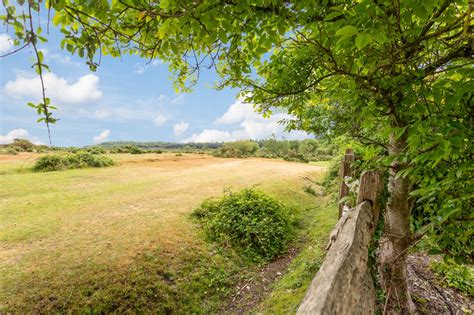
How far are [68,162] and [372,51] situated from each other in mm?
20481

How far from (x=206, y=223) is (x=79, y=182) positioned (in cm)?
936

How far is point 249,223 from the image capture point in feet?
23.7

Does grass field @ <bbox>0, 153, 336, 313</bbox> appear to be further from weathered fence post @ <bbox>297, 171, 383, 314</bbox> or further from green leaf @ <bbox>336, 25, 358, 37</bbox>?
green leaf @ <bbox>336, 25, 358, 37</bbox>

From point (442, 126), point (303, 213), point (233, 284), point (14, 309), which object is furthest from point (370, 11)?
point (303, 213)

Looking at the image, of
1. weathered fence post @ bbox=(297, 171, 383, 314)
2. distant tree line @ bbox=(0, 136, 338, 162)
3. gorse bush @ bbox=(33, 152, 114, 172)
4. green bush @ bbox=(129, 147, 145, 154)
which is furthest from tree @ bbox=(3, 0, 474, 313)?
green bush @ bbox=(129, 147, 145, 154)

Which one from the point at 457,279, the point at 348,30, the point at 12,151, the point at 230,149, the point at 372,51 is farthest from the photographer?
the point at 230,149

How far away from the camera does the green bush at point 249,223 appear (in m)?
6.62

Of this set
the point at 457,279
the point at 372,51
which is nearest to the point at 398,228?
the point at 372,51

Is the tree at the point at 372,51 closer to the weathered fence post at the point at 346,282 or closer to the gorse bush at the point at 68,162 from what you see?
the weathered fence post at the point at 346,282

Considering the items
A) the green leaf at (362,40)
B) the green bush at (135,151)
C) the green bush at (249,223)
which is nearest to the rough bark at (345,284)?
the green leaf at (362,40)

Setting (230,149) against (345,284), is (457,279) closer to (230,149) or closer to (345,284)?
(345,284)

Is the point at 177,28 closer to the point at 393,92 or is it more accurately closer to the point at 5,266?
the point at 393,92

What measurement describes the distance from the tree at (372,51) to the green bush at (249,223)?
366 centimetres

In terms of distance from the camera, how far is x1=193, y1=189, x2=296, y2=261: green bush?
21.7 feet
